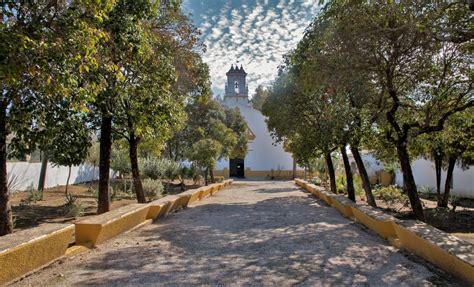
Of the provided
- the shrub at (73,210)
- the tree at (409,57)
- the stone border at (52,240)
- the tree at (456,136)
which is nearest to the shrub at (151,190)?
the shrub at (73,210)

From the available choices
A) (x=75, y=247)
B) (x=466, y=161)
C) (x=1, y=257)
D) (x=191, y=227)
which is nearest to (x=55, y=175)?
(x=191, y=227)

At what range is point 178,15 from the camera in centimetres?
1151

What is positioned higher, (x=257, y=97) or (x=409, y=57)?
(x=257, y=97)

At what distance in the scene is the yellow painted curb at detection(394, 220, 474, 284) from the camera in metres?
4.61

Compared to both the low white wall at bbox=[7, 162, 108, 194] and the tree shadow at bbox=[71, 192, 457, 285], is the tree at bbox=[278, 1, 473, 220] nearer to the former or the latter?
the tree shadow at bbox=[71, 192, 457, 285]

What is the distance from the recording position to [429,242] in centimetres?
543

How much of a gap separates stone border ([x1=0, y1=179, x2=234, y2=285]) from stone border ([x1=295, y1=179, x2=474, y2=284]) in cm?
492

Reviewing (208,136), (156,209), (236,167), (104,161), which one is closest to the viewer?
(156,209)

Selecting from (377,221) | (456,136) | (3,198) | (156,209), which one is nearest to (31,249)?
(3,198)

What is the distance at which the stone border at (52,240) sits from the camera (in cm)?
443

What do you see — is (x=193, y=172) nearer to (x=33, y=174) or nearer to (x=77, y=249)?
(x=33, y=174)

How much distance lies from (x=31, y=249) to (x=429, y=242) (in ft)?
16.9

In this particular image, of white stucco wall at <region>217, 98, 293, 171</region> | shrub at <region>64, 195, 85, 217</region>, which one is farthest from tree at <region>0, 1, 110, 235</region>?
white stucco wall at <region>217, 98, 293, 171</region>

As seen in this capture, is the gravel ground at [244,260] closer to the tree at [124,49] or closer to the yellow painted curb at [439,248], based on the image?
the yellow painted curb at [439,248]
